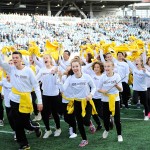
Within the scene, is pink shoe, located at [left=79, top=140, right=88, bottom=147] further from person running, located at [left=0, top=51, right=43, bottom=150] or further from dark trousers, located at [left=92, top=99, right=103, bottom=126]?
dark trousers, located at [left=92, top=99, right=103, bottom=126]

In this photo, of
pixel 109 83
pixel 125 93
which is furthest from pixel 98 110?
pixel 125 93

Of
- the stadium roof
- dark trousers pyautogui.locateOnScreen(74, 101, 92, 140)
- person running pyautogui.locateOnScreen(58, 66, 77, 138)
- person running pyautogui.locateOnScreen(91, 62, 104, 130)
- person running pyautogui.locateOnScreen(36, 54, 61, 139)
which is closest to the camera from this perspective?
dark trousers pyautogui.locateOnScreen(74, 101, 92, 140)

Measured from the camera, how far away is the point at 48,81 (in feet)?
23.5

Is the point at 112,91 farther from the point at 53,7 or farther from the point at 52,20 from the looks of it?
the point at 53,7

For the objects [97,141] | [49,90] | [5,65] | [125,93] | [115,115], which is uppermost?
[5,65]

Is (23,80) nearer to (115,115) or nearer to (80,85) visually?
(80,85)

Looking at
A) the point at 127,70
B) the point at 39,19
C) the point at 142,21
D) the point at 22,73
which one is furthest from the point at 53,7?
the point at 22,73

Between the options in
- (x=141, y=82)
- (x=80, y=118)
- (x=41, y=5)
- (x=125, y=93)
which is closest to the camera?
(x=80, y=118)

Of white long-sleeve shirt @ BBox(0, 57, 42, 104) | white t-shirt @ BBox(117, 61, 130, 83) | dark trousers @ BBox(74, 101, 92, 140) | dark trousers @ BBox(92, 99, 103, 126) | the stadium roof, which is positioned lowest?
dark trousers @ BBox(92, 99, 103, 126)

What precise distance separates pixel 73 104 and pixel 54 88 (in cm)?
68

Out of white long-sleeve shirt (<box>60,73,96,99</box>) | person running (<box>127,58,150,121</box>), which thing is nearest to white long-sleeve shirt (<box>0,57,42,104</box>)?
white long-sleeve shirt (<box>60,73,96,99</box>)

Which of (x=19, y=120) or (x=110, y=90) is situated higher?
(x=110, y=90)

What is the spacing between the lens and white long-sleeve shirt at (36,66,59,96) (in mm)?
7113

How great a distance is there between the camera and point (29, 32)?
96.8 ft
